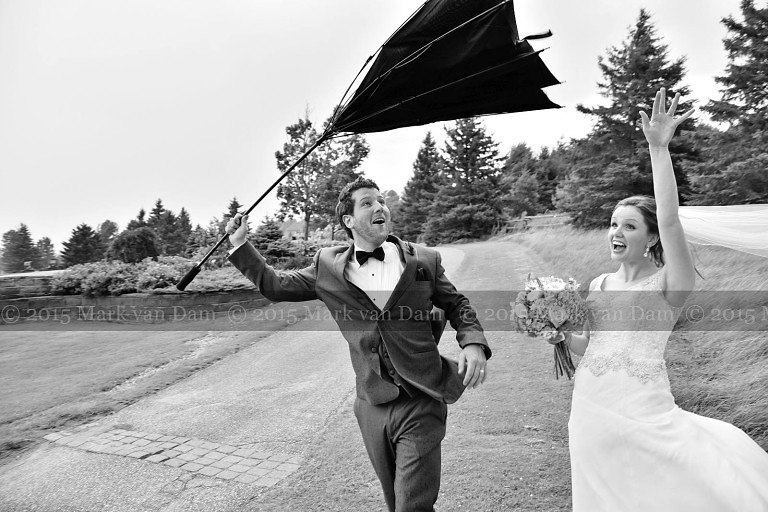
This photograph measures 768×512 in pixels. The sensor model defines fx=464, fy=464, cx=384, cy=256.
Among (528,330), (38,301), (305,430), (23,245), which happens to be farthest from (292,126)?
(23,245)

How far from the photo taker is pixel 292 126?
1051 inches

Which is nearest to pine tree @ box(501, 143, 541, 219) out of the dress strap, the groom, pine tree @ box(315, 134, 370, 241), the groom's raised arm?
pine tree @ box(315, 134, 370, 241)

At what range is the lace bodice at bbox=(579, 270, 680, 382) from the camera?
8.44 feet

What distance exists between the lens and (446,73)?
8.64 feet

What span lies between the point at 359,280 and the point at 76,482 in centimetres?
337

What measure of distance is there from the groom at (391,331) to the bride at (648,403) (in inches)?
28.0

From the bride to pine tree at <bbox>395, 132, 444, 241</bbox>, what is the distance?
42564mm

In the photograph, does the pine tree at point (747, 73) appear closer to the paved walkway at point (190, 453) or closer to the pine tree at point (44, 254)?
the paved walkway at point (190, 453)

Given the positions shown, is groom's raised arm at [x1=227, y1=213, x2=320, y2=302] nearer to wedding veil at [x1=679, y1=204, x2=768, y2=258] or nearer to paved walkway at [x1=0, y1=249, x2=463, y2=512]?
paved walkway at [x1=0, y1=249, x2=463, y2=512]

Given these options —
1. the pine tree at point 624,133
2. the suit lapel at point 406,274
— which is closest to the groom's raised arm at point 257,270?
the suit lapel at point 406,274

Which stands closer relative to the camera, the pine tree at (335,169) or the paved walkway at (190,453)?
the paved walkway at (190,453)

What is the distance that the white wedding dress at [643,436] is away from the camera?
7.30 feet

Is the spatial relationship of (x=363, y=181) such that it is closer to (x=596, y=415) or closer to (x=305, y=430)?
(x=596, y=415)

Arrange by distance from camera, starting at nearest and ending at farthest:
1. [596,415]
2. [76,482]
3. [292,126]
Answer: [596,415] < [76,482] < [292,126]
